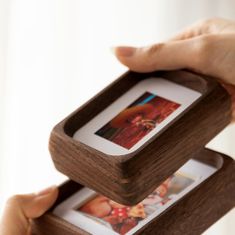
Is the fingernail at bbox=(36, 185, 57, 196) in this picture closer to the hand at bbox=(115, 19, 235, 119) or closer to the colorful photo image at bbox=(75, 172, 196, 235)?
the colorful photo image at bbox=(75, 172, 196, 235)

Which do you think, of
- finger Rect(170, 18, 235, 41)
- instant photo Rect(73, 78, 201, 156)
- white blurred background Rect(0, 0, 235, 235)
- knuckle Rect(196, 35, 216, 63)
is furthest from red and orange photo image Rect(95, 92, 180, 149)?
white blurred background Rect(0, 0, 235, 235)

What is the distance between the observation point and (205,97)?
1.20m

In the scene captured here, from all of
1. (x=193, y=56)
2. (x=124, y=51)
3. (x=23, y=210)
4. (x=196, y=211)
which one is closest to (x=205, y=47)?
(x=193, y=56)

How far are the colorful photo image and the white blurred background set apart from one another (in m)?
0.51

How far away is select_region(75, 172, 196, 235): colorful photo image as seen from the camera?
1235 mm

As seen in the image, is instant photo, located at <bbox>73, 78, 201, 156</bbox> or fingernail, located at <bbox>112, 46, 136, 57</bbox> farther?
fingernail, located at <bbox>112, 46, 136, 57</bbox>

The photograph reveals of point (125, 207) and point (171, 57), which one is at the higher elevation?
point (171, 57)

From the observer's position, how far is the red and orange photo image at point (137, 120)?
3.88 feet

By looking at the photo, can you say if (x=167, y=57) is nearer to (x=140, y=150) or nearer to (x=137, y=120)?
(x=137, y=120)

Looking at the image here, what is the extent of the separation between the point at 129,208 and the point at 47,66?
0.63 meters

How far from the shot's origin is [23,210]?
1285 millimetres

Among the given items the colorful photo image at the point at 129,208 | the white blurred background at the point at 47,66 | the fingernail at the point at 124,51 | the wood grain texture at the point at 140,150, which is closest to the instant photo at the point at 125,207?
the colorful photo image at the point at 129,208

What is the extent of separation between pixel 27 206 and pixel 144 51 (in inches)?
13.3

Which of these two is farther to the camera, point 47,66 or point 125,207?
point 47,66
